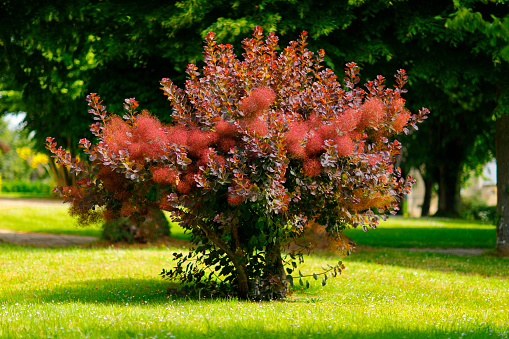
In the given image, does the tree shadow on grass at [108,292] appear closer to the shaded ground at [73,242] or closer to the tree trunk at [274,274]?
the tree trunk at [274,274]

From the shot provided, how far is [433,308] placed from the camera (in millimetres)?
7273

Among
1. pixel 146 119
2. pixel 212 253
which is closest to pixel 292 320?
pixel 212 253

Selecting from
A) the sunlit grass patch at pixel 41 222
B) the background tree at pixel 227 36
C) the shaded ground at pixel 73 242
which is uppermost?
the background tree at pixel 227 36

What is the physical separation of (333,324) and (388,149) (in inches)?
99.8

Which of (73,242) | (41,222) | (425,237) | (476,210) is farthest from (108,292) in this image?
(476,210)

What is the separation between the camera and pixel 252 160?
652cm

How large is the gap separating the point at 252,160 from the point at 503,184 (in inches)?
381

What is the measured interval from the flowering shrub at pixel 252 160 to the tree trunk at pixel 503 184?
24.4ft

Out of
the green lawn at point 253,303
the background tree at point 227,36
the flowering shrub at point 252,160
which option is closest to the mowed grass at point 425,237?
the green lawn at point 253,303

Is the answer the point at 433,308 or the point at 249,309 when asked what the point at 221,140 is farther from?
the point at 433,308

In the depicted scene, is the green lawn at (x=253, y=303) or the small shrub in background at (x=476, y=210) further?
the small shrub in background at (x=476, y=210)

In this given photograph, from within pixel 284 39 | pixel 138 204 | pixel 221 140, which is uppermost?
pixel 284 39

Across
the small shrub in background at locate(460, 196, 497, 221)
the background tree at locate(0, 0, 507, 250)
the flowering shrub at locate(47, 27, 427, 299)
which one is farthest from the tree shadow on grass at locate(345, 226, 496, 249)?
the small shrub in background at locate(460, 196, 497, 221)

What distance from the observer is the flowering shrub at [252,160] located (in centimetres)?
633
